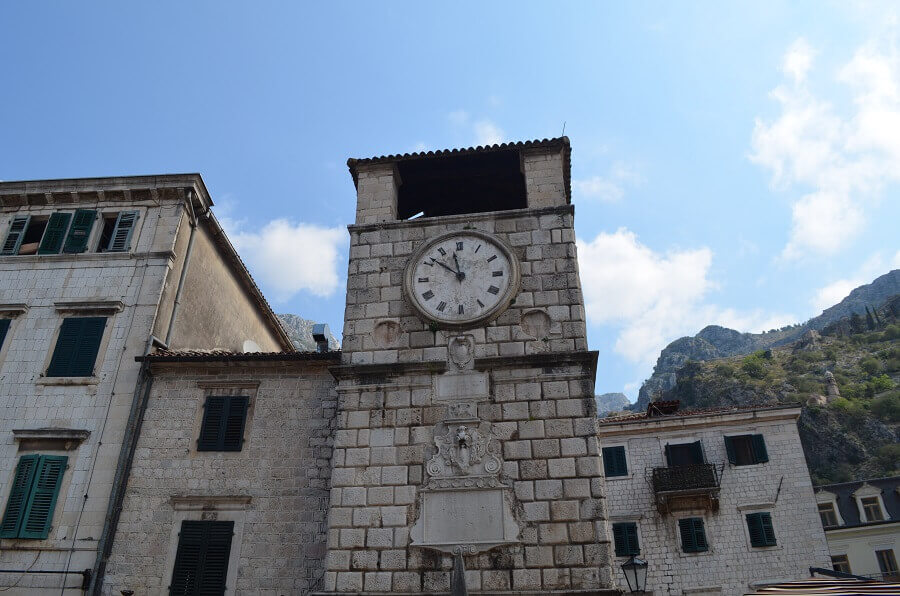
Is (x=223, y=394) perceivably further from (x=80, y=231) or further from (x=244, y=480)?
(x=80, y=231)

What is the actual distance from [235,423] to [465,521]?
213 inches

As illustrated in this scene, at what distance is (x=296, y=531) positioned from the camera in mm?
11242

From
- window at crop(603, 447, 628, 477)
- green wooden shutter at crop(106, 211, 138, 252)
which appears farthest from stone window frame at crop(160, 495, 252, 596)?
window at crop(603, 447, 628, 477)

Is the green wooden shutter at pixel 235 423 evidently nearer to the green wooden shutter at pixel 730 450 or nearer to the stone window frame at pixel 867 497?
the green wooden shutter at pixel 730 450

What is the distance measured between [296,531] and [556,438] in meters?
4.92

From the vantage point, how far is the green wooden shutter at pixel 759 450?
22.7m

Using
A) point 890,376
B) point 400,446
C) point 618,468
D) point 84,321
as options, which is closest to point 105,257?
point 84,321

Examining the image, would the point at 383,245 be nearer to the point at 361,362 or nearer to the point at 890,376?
the point at 361,362

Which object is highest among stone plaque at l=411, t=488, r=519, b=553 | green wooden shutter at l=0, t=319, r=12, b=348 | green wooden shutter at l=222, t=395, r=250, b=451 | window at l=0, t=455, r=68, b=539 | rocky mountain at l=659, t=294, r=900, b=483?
rocky mountain at l=659, t=294, r=900, b=483

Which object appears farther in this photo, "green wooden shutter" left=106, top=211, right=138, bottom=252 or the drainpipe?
"green wooden shutter" left=106, top=211, right=138, bottom=252

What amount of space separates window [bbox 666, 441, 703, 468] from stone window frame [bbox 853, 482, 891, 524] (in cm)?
1377

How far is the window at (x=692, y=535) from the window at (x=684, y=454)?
6.26 ft

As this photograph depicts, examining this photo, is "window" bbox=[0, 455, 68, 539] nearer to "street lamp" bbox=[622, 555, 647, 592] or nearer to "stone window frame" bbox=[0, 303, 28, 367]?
"stone window frame" bbox=[0, 303, 28, 367]

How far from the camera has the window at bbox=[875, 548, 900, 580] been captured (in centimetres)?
2912
